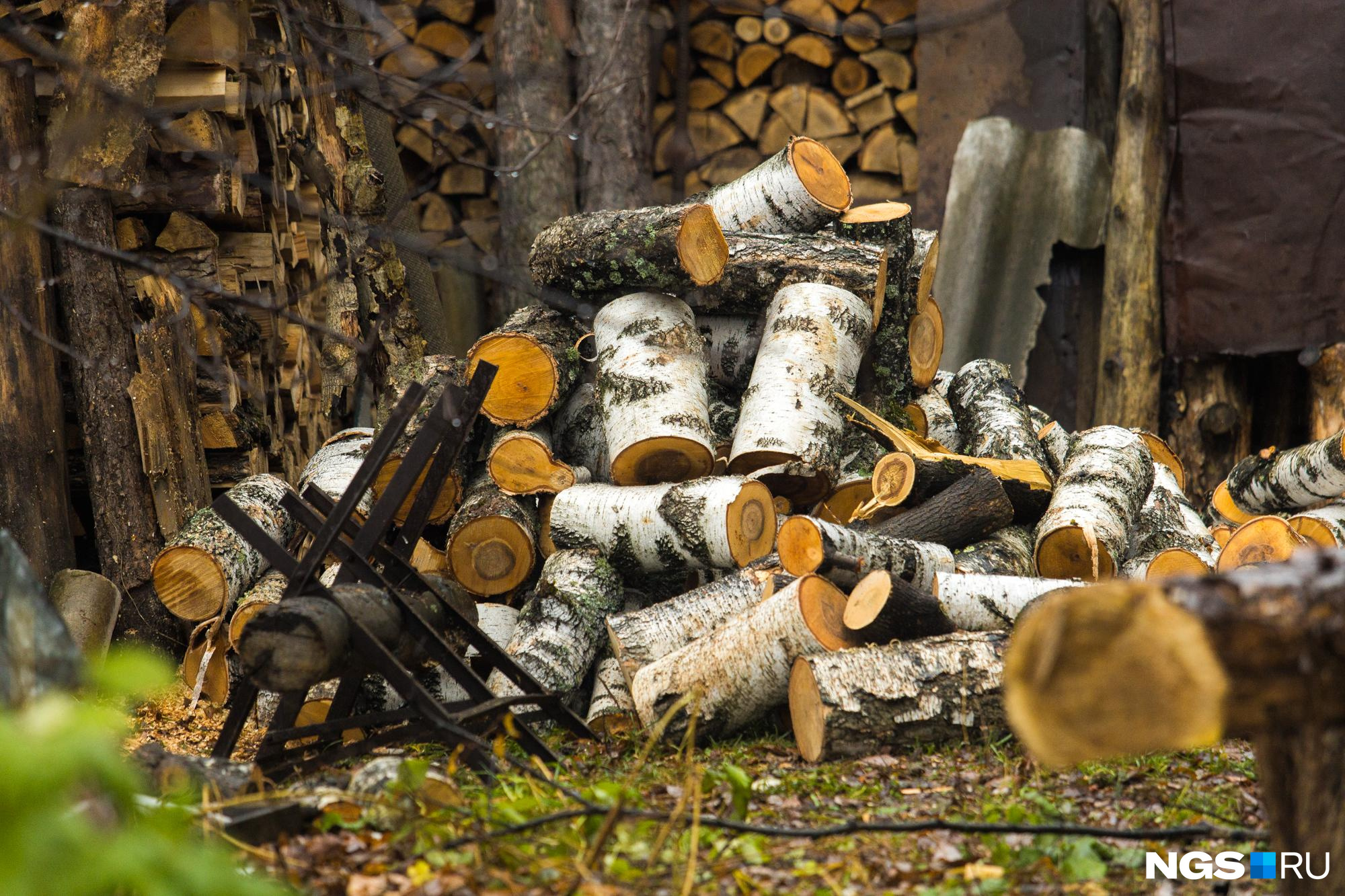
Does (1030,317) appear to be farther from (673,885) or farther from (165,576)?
(673,885)

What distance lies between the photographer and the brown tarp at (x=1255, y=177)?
20.8 feet

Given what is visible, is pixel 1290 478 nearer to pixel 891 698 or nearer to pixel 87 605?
pixel 891 698

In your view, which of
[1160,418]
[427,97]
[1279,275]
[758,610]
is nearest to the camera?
[427,97]

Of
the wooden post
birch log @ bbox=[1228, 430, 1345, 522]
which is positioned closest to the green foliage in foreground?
birch log @ bbox=[1228, 430, 1345, 522]

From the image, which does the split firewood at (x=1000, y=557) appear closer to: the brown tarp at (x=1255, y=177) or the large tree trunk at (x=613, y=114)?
the brown tarp at (x=1255, y=177)

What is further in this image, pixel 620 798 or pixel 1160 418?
pixel 1160 418

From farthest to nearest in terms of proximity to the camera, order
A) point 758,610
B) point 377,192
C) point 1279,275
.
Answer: point 1279,275 → point 377,192 → point 758,610

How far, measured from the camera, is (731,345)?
5.23 meters

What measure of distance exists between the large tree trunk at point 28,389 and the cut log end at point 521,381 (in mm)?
1753

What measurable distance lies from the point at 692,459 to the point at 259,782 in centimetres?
210

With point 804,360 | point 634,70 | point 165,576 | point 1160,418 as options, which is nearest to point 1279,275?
point 1160,418

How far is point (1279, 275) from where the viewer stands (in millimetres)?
6473

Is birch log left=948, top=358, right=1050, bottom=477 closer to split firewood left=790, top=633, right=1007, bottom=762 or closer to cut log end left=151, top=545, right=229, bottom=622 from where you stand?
split firewood left=790, top=633, right=1007, bottom=762

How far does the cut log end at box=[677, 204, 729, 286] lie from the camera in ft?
15.2
